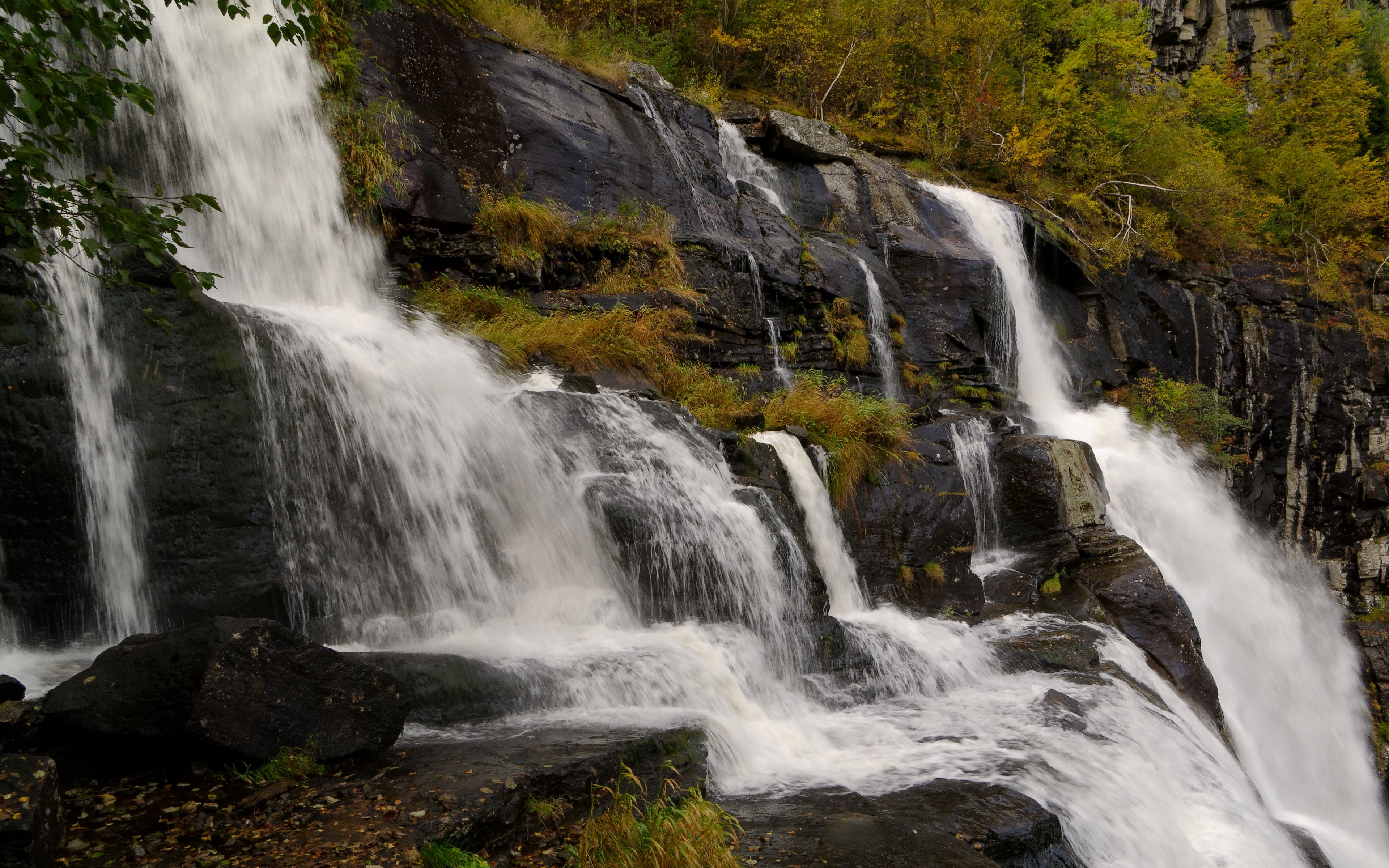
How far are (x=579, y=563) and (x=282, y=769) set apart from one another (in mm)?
3532

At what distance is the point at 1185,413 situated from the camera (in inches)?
718

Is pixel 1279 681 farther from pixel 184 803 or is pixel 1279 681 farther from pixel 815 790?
pixel 184 803

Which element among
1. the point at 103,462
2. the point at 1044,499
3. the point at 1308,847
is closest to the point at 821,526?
the point at 1044,499

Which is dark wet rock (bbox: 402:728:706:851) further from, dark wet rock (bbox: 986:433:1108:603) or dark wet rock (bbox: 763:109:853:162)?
dark wet rock (bbox: 763:109:853:162)

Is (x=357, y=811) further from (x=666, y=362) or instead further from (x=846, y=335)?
(x=846, y=335)

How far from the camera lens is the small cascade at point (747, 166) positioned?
55.2 ft

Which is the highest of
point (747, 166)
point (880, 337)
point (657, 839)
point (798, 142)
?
point (798, 142)

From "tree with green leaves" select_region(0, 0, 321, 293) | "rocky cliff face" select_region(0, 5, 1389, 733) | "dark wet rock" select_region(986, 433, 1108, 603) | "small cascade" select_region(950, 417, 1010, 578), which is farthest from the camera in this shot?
"small cascade" select_region(950, 417, 1010, 578)

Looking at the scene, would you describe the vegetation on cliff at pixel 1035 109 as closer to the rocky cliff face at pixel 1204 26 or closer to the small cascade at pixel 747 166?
the small cascade at pixel 747 166

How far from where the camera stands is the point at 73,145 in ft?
12.5

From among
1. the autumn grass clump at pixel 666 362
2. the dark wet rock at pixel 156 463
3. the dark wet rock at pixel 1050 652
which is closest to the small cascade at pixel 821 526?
the autumn grass clump at pixel 666 362

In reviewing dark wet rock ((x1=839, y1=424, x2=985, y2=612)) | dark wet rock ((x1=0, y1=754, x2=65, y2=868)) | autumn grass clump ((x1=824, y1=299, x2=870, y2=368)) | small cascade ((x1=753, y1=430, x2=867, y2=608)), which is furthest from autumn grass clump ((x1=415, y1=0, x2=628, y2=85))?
dark wet rock ((x1=0, y1=754, x2=65, y2=868))

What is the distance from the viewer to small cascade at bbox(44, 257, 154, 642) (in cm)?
557

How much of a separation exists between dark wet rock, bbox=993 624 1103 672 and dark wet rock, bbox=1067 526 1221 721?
1.13 metres
